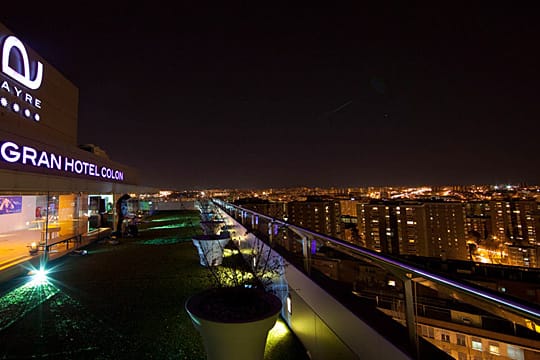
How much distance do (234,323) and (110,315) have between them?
8.65 feet

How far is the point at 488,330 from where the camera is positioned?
1786 mm

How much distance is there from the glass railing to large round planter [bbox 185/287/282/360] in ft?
1.97

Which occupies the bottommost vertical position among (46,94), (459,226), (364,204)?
(459,226)

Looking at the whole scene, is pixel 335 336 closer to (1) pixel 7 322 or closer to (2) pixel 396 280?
(2) pixel 396 280

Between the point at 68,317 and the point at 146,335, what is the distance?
1.36 m

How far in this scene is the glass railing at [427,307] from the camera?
40.2 inches

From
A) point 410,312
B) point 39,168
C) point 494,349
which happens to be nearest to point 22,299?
point 39,168

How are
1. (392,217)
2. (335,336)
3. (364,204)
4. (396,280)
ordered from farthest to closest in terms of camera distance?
(364,204)
(392,217)
(335,336)
(396,280)

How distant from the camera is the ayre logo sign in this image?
22.7 ft

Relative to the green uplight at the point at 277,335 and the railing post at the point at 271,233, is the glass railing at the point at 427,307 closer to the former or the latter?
the green uplight at the point at 277,335

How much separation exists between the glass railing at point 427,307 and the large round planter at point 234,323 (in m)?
0.60

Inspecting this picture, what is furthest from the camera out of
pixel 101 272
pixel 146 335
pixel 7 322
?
pixel 101 272

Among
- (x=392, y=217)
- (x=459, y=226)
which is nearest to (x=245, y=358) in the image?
(x=392, y=217)

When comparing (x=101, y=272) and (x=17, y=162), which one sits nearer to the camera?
(x=101, y=272)
